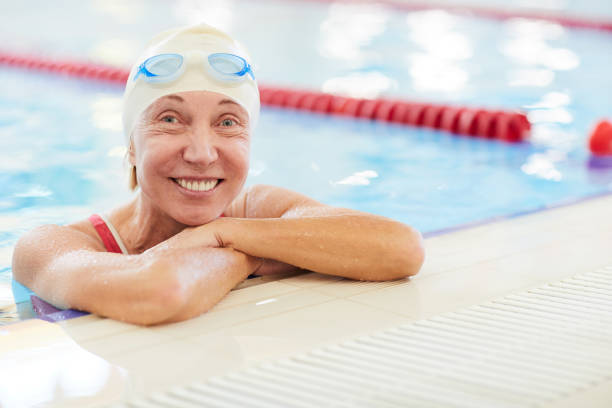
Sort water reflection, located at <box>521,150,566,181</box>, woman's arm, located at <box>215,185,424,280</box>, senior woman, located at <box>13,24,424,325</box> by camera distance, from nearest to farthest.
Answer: senior woman, located at <box>13,24,424,325</box> < woman's arm, located at <box>215,185,424,280</box> < water reflection, located at <box>521,150,566,181</box>

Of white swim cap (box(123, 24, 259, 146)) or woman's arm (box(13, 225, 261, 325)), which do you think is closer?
woman's arm (box(13, 225, 261, 325))

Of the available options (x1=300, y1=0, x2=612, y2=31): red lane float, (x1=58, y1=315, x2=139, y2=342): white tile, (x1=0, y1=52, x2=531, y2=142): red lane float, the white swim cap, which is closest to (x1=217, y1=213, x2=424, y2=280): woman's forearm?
the white swim cap

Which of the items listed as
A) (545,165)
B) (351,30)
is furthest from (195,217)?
(351,30)

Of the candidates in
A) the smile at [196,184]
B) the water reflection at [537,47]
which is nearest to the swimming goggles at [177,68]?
the smile at [196,184]

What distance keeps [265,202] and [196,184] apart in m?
0.48

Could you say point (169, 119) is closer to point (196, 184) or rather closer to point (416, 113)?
point (196, 184)

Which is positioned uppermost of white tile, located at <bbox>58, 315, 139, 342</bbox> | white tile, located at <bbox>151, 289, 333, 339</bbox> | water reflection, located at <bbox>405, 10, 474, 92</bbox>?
water reflection, located at <bbox>405, 10, 474, 92</bbox>

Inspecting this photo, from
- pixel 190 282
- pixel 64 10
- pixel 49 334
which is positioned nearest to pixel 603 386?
pixel 190 282

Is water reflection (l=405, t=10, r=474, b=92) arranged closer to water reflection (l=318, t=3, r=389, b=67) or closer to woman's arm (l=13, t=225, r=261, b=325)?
water reflection (l=318, t=3, r=389, b=67)

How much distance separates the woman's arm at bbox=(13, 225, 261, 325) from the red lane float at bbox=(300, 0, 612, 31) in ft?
39.9

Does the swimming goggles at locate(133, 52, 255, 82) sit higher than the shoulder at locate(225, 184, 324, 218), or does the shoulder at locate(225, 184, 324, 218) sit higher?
the swimming goggles at locate(133, 52, 255, 82)

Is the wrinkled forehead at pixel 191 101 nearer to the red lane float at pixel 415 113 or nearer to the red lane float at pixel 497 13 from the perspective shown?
the red lane float at pixel 415 113

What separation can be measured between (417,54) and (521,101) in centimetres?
337

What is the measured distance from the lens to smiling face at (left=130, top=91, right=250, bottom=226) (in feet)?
7.54
